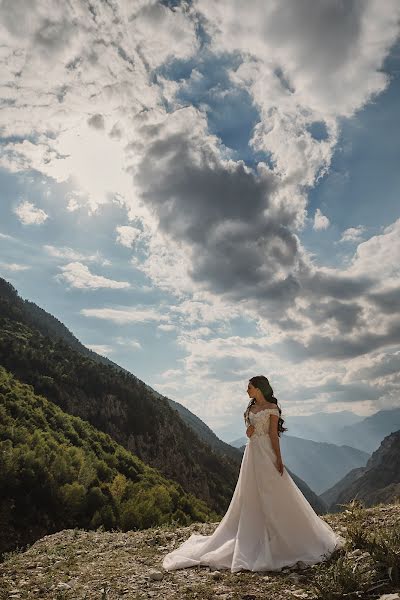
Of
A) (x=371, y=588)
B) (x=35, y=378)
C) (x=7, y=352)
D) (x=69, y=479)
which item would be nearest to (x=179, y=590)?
(x=371, y=588)

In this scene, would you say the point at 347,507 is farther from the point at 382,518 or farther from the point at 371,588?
the point at 371,588

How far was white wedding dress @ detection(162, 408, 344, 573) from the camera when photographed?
827cm

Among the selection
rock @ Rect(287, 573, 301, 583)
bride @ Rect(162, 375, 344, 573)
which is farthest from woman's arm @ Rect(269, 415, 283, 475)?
rock @ Rect(287, 573, 301, 583)

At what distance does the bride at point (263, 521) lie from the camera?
27.2 feet

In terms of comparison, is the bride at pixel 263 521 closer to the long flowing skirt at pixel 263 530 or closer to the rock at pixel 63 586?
→ the long flowing skirt at pixel 263 530

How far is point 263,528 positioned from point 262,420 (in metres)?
2.05

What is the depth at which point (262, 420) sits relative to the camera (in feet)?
30.5

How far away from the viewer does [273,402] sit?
30.8 ft

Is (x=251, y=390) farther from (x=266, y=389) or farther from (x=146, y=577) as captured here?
(x=146, y=577)

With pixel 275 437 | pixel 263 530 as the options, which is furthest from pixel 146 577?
pixel 275 437

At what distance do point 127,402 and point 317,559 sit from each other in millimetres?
76222

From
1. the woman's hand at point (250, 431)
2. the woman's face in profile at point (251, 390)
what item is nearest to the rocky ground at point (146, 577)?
the woman's hand at point (250, 431)

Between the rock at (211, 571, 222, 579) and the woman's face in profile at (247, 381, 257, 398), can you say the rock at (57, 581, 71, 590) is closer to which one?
the rock at (211, 571, 222, 579)

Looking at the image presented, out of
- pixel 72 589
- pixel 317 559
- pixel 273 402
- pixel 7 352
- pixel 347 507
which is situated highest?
pixel 7 352
